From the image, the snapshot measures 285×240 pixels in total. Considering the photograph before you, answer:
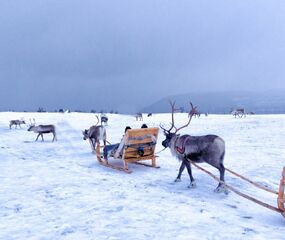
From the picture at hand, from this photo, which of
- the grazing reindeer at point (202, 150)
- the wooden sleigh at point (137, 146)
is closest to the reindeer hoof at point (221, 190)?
the grazing reindeer at point (202, 150)

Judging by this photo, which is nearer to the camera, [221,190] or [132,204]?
[132,204]

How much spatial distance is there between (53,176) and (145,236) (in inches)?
250

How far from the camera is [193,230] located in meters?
6.17

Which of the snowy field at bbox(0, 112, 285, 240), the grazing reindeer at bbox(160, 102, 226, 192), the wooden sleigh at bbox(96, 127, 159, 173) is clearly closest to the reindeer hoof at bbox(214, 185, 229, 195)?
the grazing reindeer at bbox(160, 102, 226, 192)

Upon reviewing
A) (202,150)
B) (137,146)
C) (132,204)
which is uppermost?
(202,150)

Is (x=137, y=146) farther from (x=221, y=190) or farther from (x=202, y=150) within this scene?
(x=221, y=190)

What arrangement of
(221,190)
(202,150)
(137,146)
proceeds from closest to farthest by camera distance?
(221,190) < (202,150) < (137,146)

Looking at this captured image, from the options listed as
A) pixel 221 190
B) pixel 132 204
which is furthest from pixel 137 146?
pixel 132 204

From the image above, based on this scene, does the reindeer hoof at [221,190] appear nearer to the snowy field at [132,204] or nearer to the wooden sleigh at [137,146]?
the snowy field at [132,204]

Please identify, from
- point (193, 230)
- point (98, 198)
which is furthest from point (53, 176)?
point (193, 230)

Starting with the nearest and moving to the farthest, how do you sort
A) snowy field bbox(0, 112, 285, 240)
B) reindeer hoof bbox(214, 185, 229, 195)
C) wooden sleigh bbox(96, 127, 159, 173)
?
snowy field bbox(0, 112, 285, 240), reindeer hoof bbox(214, 185, 229, 195), wooden sleigh bbox(96, 127, 159, 173)

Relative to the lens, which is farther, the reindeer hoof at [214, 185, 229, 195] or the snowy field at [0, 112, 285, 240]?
the reindeer hoof at [214, 185, 229, 195]

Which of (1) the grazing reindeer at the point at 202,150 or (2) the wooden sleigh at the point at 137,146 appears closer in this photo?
(1) the grazing reindeer at the point at 202,150

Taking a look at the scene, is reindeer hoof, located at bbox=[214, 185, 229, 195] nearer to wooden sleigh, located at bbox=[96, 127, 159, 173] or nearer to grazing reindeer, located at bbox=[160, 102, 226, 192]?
grazing reindeer, located at bbox=[160, 102, 226, 192]
